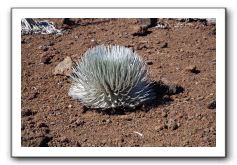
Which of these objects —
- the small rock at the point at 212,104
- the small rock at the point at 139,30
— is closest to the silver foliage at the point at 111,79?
the small rock at the point at 139,30

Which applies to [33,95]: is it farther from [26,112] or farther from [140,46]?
[140,46]

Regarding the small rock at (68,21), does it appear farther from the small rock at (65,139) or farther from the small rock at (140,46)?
the small rock at (65,139)

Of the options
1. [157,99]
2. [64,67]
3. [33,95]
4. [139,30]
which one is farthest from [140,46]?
[33,95]

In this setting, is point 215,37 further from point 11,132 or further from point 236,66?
point 11,132

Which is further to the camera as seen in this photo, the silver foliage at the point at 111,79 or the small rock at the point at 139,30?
the small rock at the point at 139,30

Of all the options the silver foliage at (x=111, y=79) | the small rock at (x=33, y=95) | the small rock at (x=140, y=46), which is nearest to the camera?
the silver foliage at (x=111, y=79)

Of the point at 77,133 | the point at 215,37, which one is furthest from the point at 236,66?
the point at 77,133

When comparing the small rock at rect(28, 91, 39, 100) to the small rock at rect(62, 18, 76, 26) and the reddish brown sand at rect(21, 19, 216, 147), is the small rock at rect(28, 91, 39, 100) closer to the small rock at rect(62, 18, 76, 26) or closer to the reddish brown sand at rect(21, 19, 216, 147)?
the reddish brown sand at rect(21, 19, 216, 147)
